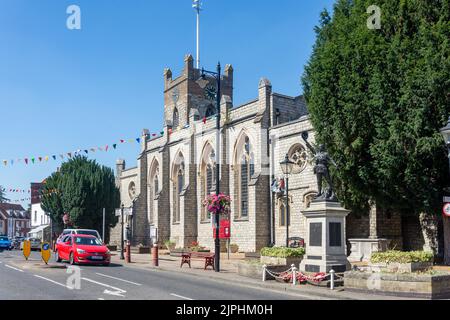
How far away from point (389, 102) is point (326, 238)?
6901 millimetres

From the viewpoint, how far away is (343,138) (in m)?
21.3

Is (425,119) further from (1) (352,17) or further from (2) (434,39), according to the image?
(1) (352,17)

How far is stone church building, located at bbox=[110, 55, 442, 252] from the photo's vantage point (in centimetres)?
2906

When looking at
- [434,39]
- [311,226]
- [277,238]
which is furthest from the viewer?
[277,238]

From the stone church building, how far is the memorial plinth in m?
9.32

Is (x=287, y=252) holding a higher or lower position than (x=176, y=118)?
lower

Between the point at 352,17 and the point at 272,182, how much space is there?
12145 millimetres

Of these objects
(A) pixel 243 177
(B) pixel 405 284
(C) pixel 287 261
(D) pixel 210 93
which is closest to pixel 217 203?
(C) pixel 287 261

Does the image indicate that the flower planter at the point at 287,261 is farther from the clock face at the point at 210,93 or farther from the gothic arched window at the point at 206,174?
the clock face at the point at 210,93

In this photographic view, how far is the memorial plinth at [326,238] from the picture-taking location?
15969 mm

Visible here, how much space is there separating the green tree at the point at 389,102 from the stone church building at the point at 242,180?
521 cm

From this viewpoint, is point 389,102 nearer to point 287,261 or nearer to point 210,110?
point 287,261

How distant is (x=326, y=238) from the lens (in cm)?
1595
